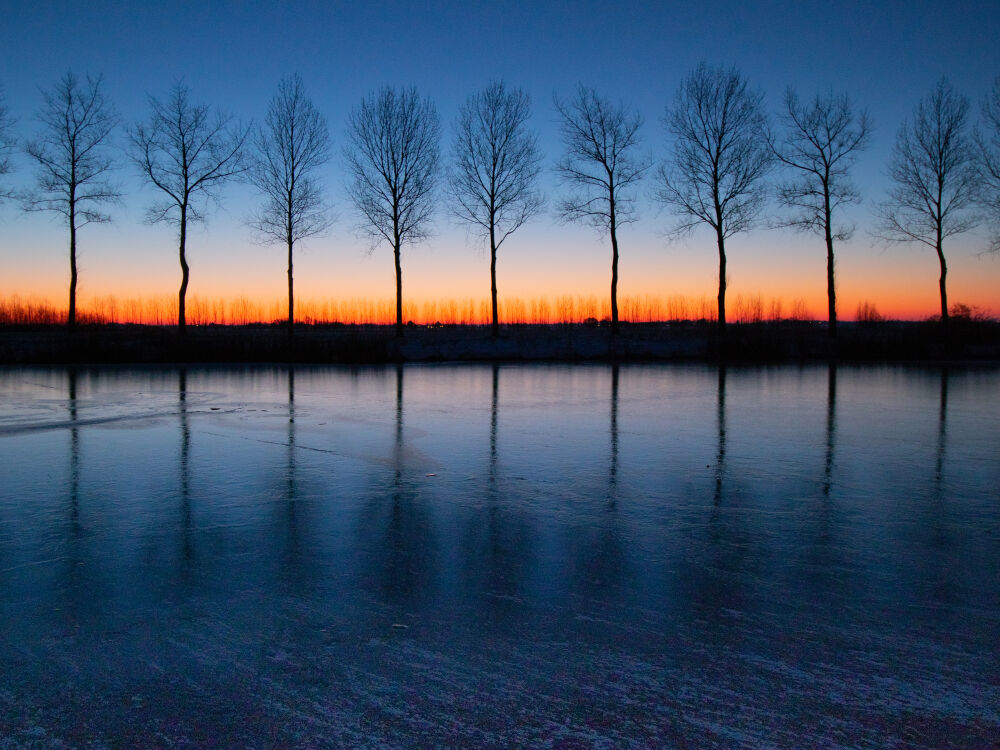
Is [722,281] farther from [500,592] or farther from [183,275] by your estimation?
[500,592]

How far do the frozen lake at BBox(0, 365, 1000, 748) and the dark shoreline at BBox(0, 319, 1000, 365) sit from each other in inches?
566

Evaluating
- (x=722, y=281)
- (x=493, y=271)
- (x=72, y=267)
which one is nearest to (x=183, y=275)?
(x=72, y=267)

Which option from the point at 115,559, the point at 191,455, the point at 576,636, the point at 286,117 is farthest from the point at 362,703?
the point at 286,117

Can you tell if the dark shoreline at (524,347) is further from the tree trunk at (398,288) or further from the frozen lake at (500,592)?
the frozen lake at (500,592)

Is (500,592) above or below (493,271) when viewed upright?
below

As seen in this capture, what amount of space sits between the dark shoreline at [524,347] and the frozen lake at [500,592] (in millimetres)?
14371

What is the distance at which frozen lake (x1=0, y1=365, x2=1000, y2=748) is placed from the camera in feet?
6.04

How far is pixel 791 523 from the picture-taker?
3598mm

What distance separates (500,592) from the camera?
268 cm

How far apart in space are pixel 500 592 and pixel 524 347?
65.3ft

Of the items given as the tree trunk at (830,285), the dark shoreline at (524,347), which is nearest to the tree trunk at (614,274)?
the dark shoreline at (524,347)

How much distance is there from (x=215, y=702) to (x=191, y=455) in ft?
13.0

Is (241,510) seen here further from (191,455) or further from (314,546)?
(191,455)

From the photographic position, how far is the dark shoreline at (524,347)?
63.4 feet
